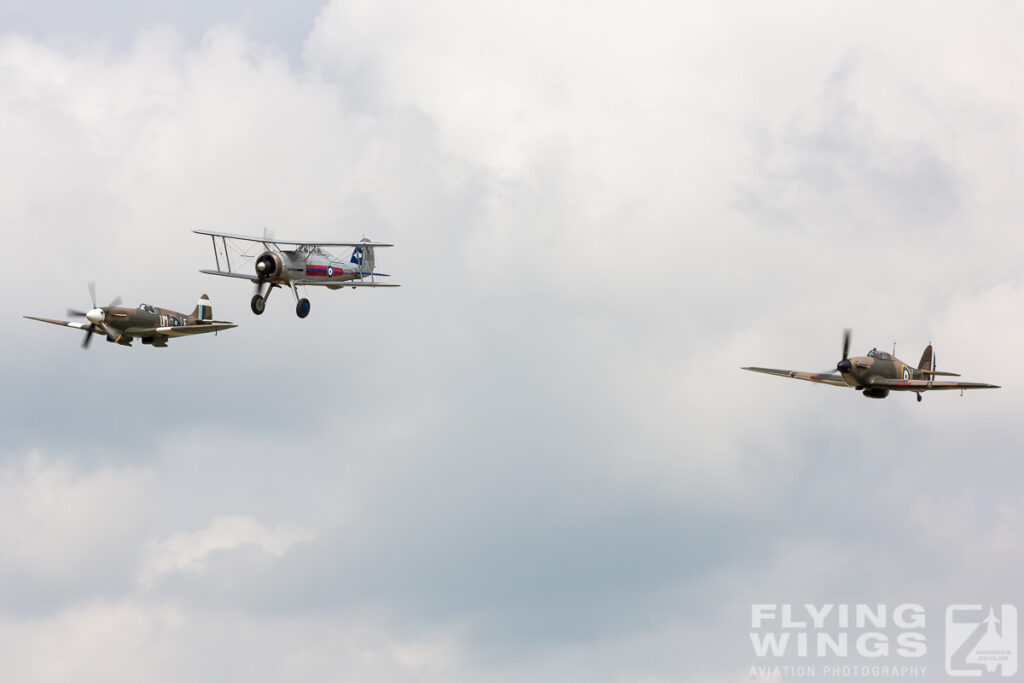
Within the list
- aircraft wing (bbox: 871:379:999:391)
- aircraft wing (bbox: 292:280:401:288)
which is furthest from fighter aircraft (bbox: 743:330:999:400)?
aircraft wing (bbox: 292:280:401:288)

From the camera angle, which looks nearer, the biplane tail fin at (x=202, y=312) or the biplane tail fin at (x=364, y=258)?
the biplane tail fin at (x=202, y=312)

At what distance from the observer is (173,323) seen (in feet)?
329

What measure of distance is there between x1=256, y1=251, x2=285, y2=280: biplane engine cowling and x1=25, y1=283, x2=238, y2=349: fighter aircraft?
4.93 meters

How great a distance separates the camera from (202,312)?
10181 centimetres

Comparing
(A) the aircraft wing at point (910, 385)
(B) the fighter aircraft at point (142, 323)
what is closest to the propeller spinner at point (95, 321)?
(B) the fighter aircraft at point (142, 323)

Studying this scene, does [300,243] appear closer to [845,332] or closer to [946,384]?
[845,332]

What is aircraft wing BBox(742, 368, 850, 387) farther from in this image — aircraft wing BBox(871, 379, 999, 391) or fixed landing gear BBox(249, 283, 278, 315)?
fixed landing gear BBox(249, 283, 278, 315)

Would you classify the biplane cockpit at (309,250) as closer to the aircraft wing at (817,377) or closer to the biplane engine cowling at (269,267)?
the biplane engine cowling at (269,267)

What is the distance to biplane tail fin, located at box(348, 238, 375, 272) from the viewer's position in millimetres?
108812

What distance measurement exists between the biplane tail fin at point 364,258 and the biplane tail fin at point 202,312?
1172 centimetres

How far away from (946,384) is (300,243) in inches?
1697

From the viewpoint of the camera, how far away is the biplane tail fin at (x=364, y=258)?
109m

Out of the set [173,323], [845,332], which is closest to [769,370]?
[845,332]

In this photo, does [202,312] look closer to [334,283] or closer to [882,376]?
[334,283]
